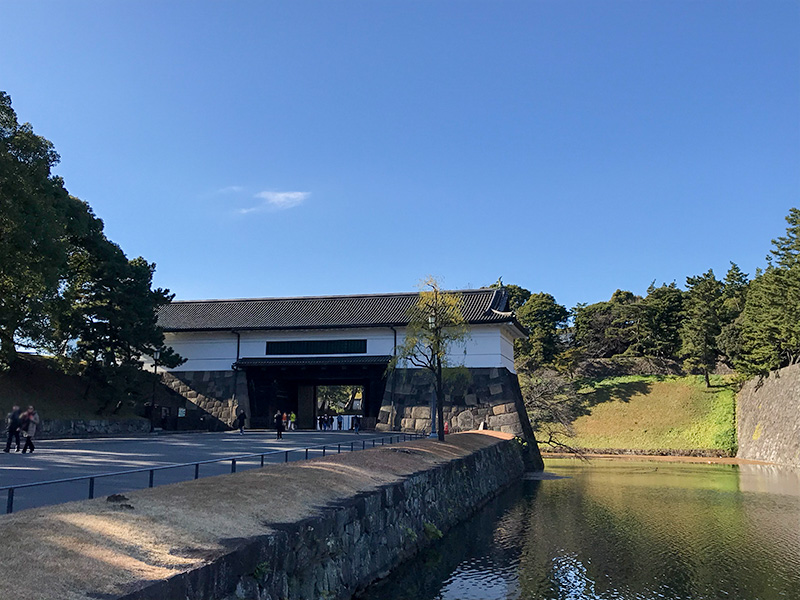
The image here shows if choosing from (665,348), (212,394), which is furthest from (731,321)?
(212,394)

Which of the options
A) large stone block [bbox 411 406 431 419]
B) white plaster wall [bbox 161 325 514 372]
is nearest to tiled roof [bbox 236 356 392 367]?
white plaster wall [bbox 161 325 514 372]

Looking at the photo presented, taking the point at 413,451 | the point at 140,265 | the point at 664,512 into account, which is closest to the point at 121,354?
the point at 140,265

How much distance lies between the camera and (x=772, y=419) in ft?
127

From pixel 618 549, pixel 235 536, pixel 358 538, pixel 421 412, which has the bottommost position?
pixel 618 549

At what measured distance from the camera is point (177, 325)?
131 feet

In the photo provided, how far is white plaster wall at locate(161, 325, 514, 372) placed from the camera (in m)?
35.1

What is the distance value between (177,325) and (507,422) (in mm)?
21468

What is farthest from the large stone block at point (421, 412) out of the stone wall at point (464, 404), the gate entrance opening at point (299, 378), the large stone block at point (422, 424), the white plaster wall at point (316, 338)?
the white plaster wall at point (316, 338)

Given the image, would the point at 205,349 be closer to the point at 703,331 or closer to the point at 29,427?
the point at 29,427

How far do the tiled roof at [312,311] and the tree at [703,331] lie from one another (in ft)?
71.4

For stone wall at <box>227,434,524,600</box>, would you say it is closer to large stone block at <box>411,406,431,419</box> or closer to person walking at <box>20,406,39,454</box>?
person walking at <box>20,406,39,454</box>

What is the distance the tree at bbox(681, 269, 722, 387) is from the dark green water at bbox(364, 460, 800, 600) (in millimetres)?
25120

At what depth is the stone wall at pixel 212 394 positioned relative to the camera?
3775cm

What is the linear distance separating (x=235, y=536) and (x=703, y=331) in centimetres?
4910
